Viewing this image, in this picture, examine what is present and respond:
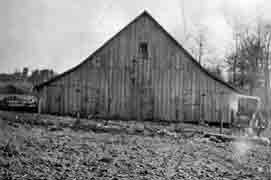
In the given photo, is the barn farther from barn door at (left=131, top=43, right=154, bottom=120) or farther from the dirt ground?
the dirt ground

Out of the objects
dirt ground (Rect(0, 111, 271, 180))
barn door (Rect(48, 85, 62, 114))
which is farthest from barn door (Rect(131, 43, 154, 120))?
dirt ground (Rect(0, 111, 271, 180))

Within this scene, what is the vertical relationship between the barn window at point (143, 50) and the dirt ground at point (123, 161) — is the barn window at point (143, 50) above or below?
above

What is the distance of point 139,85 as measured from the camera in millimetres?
17188

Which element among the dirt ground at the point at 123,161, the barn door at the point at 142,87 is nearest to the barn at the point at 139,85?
the barn door at the point at 142,87

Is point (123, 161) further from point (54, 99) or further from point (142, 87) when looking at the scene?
point (54, 99)

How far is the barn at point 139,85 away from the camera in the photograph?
17.1m

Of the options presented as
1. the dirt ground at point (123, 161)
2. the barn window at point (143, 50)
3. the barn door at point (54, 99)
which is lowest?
the dirt ground at point (123, 161)

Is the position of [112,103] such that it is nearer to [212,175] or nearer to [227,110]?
[227,110]

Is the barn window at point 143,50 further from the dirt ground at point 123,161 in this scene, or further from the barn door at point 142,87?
the dirt ground at point 123,161

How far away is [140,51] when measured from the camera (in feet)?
56.8

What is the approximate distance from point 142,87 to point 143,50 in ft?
8.39

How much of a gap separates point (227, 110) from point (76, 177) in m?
14.7

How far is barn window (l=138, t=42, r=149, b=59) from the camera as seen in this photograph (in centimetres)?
1733

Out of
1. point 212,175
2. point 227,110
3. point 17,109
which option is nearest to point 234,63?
point 227,110
